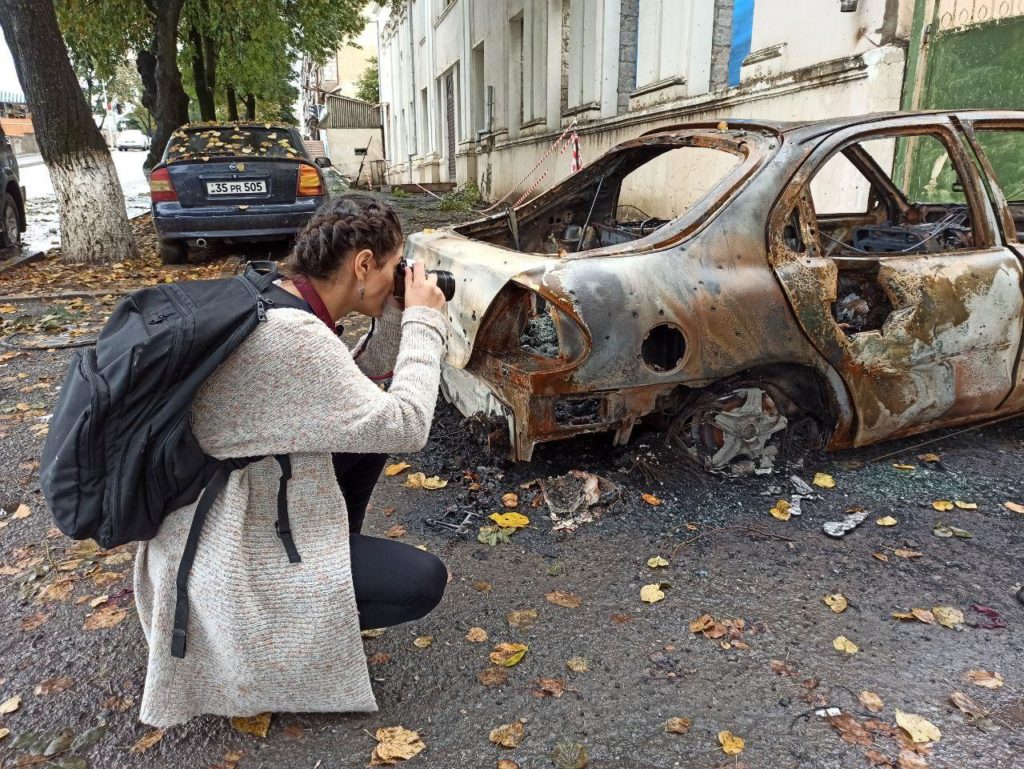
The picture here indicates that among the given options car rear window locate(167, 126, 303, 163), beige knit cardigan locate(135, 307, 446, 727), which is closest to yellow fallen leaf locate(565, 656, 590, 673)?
beige knit cardigan locate(135, 307, 446, 727)

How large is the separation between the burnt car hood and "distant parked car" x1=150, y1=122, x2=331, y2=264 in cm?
582

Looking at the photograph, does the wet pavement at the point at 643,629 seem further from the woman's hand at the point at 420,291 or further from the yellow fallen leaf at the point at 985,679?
the woman's hand at the point at 420,291

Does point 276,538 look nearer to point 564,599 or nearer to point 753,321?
point 564,599

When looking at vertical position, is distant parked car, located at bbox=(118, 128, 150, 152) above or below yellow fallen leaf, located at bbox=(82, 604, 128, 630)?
above

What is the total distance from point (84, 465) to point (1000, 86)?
23.1 ft

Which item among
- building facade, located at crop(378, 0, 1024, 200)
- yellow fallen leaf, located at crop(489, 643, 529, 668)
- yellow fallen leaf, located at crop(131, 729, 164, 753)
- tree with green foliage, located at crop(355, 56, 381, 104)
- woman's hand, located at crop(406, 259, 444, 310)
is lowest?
yellow fallen leaf, located at crop(131, 729, 164, 753)

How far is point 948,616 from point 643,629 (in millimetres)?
1005

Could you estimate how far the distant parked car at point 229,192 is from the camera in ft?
27.9

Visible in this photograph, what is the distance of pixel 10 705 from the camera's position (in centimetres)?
218

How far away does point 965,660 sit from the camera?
2291 mm

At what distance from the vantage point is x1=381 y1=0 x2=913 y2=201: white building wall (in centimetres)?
680

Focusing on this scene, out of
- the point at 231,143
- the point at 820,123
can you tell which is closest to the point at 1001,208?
the point at 820,123

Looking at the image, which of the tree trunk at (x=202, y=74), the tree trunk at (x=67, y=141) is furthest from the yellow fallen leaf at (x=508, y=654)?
the tree trunk at (x=202, y=74)

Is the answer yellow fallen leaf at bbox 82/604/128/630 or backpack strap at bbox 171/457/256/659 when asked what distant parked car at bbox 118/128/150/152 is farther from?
backpack strap at bbox 171/457/256/659
